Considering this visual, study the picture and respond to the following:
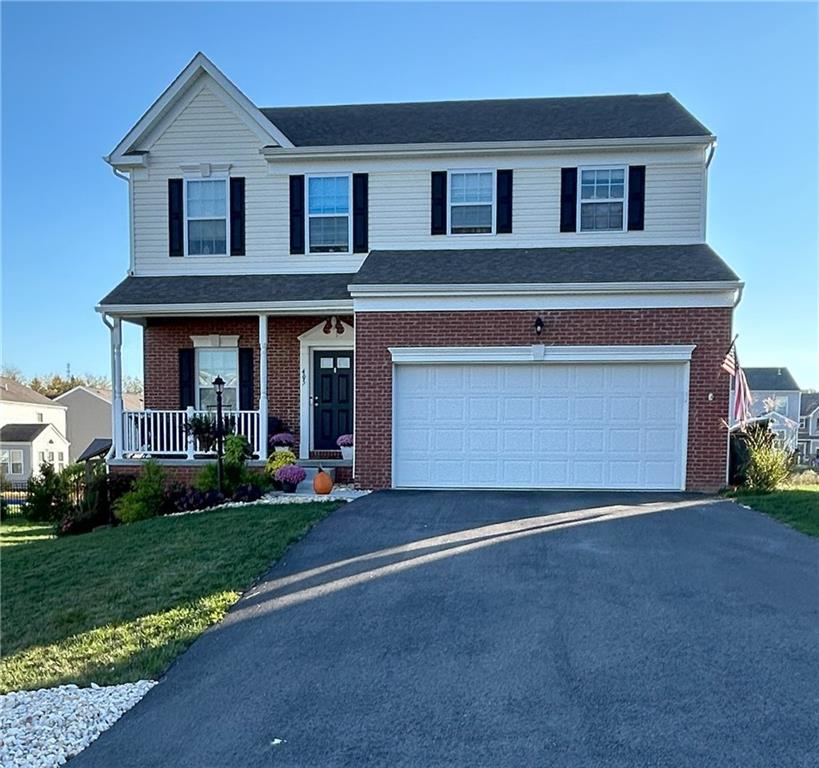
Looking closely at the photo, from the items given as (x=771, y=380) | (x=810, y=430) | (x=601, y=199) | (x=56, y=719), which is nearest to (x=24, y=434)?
(x=601, y=199)

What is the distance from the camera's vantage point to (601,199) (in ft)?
36.4

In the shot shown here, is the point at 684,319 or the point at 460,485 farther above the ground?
the point at 684,319

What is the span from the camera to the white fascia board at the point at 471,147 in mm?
10734

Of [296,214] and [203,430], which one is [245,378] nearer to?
[203,430]

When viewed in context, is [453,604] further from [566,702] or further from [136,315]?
[136,315]

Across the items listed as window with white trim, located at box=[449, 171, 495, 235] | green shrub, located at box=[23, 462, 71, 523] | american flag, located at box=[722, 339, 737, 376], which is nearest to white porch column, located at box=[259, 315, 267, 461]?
window with white trim, located at box=[449, 171, 495, 235]

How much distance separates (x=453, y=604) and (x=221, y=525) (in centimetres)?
411

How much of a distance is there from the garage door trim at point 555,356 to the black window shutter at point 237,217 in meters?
4.62

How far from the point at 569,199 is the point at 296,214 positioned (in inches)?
224

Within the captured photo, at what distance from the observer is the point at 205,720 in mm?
3154

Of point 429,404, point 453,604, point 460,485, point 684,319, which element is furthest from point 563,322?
point 453,604

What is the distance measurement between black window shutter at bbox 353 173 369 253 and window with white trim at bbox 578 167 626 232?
442 cm

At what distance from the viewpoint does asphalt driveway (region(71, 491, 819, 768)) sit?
9.46 feet

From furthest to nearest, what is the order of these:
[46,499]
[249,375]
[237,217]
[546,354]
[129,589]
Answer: [46,499]
[249,375]
[237,217]
[546,354]
[129,589]
